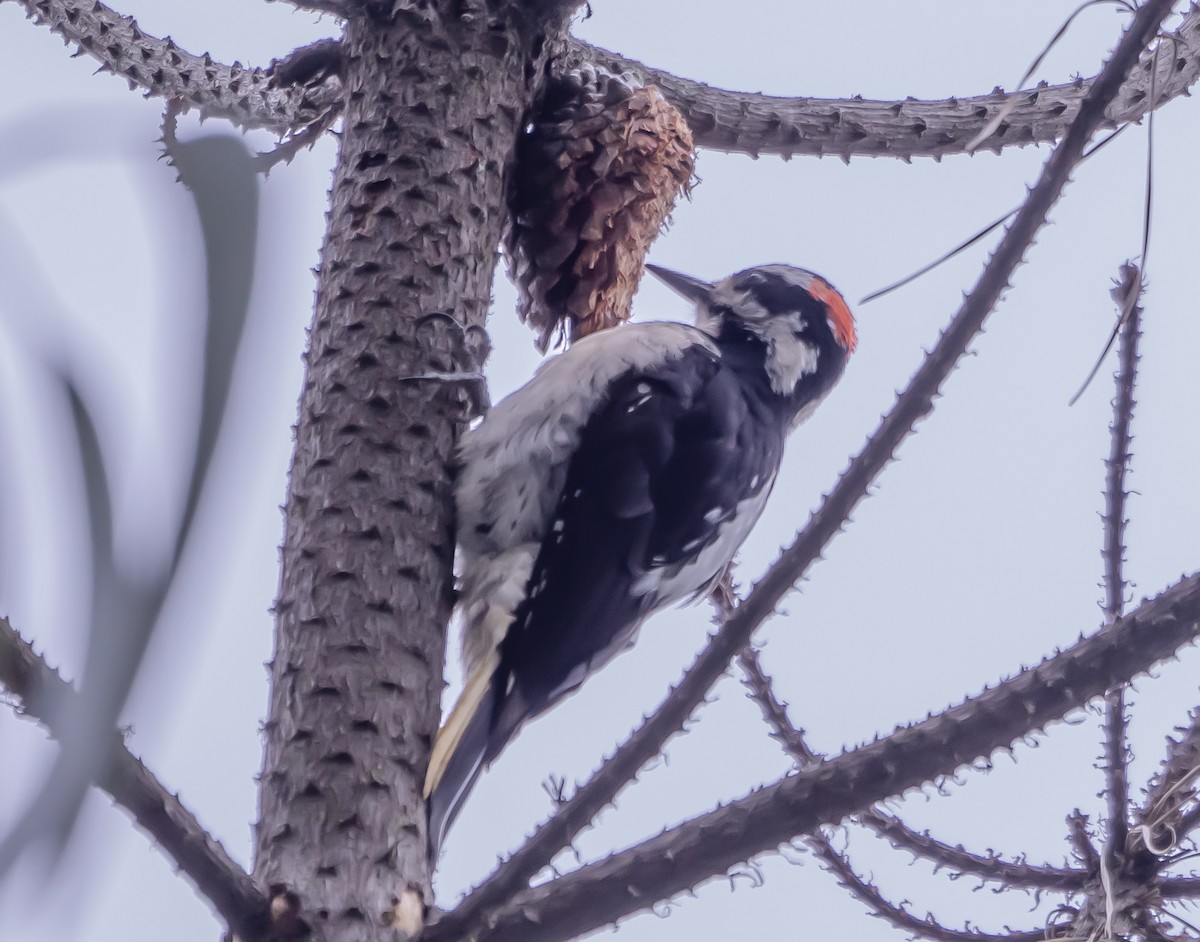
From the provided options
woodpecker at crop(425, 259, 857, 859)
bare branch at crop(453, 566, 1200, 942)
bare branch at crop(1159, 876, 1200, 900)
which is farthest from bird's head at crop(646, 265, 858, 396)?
bare branch at crop(453, 566, 1200, 942)

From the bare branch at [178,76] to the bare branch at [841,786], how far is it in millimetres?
1519

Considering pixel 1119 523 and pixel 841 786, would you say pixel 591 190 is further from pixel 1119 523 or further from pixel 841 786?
pixel 841 786

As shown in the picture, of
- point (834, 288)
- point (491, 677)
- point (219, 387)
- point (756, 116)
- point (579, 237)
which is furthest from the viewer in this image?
point (834, 288)

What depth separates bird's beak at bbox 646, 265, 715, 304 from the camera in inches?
98.5

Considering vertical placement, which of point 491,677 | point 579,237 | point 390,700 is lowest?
point 390,700

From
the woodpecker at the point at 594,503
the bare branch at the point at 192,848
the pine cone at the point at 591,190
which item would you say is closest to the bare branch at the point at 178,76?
the pine cone at the point at 591,190

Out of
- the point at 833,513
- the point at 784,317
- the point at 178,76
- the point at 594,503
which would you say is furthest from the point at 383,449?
the point at 784,317

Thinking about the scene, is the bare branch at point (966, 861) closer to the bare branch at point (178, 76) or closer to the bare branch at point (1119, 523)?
the bare branch at point (1119, 523)

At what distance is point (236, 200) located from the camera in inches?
10.7

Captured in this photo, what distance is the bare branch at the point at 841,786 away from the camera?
0.93 metres

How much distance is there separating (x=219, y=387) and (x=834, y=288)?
2420 millimetres

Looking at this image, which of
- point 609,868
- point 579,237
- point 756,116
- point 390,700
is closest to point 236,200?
point 609,868

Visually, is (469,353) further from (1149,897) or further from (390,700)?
(1149,897)

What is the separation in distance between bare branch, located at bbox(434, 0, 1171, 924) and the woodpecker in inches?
19.8
